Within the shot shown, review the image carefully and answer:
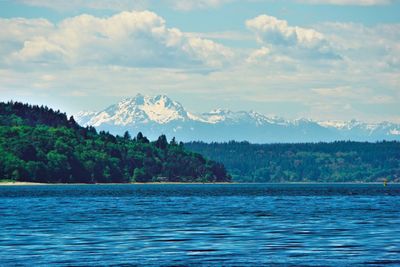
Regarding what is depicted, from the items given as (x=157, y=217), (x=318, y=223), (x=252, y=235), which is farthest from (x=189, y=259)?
(x=157, y=217)

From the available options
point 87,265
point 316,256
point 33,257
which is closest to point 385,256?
point 316,256

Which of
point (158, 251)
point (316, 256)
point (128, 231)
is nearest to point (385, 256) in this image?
point (316, 256)

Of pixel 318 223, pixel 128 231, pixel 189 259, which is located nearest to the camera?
pixel 189 259

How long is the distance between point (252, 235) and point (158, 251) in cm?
1486

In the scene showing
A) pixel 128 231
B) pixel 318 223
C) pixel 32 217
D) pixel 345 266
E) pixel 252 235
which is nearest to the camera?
pixel 345 266

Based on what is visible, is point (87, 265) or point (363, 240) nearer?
point (87, 265)

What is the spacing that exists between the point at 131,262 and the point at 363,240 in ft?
75.5

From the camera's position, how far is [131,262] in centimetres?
5841

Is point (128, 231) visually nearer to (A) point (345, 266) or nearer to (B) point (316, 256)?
(B) point (316, 256)

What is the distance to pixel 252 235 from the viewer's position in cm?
7775

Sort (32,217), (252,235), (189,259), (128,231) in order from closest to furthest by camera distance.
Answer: (189,259) < (252,235) < (128,231) < (32,217)

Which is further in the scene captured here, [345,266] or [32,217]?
[32,217]

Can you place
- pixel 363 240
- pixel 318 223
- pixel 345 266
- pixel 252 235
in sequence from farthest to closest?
pixel 318 223 < pixel 252 235 < pixel 363 240 < pixel 345 266

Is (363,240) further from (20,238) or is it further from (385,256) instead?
(20,238)
